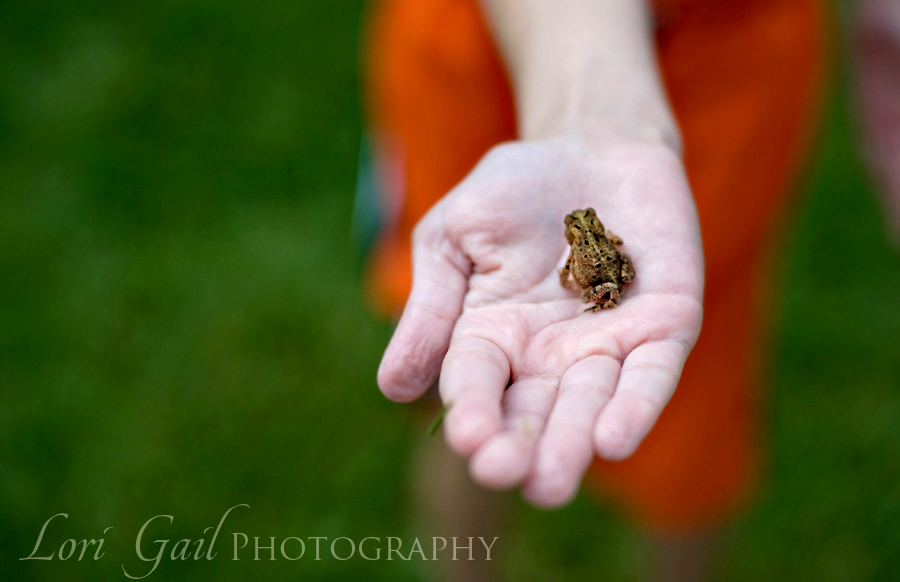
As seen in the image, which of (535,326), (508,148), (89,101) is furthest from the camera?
(89,101)

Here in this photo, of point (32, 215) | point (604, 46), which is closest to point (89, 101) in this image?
point (32, 215)

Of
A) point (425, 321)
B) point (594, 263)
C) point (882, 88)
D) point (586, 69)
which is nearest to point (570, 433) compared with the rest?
point (425, 321)

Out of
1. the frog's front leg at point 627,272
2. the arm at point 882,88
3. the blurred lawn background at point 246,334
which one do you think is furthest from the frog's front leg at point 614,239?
the arm at point 882,88

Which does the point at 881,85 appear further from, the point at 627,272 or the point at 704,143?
the point at 627,272

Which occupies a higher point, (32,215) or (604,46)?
(604,46)

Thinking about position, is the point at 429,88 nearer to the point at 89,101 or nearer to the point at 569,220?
the point at 569,220

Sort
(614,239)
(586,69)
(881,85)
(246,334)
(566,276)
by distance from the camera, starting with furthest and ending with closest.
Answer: (246,334) < (881,85) < (586,69) < (566,276) < (614,239)

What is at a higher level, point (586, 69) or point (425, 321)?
point (586, 69)

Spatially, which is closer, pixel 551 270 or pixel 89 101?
pixel 551 270
